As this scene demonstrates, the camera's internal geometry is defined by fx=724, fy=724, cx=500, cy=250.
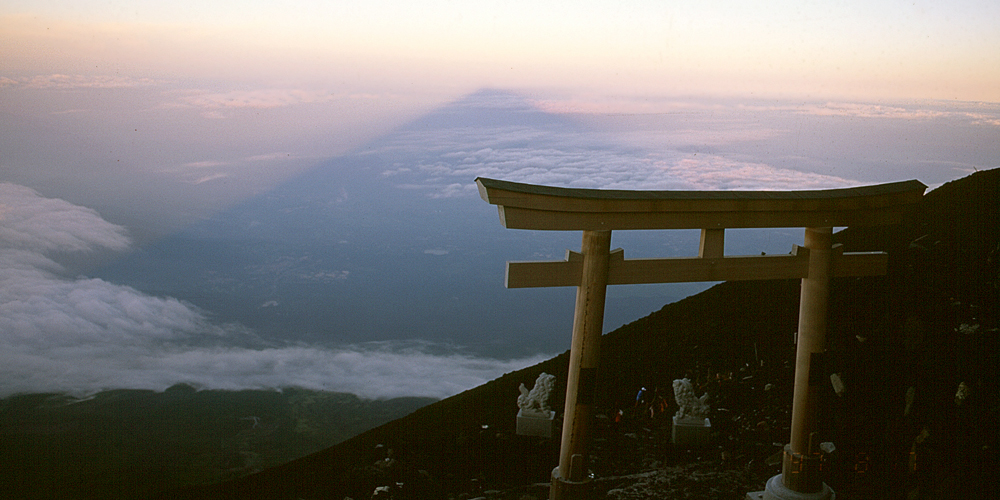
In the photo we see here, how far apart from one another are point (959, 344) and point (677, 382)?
3756mm

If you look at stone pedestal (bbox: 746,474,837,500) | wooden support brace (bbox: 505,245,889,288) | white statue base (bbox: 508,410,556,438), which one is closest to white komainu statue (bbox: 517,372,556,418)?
white statue base (bbox: 508,410,556,438)

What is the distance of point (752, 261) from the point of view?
6.86m

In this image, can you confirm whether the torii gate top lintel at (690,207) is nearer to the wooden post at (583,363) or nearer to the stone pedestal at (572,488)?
the wooden post at (583,363)

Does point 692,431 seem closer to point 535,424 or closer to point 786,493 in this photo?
point 535,424

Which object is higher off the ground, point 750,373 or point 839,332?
point 839,332

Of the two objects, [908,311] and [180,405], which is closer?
[908,311]

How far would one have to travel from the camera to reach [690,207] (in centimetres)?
634

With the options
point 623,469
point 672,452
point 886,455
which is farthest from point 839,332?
point 623,469

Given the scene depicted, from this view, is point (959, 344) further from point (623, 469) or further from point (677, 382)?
point (623, 469)

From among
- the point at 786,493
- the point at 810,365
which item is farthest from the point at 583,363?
the point at 786,493

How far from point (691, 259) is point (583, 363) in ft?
4.51

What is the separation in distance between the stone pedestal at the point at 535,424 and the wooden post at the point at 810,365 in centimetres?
339

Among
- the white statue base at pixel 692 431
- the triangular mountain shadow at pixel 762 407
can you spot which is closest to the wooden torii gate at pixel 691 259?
the triangular mountain shadow at pixel 762 407

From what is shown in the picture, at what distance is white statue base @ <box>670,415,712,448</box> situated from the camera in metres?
9.44
